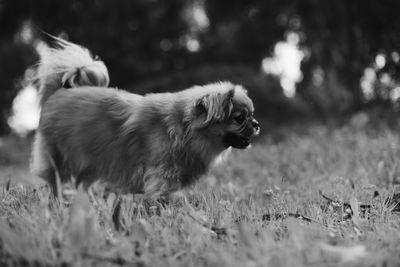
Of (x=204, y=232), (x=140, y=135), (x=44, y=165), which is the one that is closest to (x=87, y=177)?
(x=44, y=165)

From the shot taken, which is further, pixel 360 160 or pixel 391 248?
pixel 360 160

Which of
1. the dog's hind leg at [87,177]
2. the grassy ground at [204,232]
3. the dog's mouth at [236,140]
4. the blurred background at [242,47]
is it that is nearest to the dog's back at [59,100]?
the dog's hind leg at [87,177]

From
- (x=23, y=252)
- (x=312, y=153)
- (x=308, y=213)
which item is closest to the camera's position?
(x=23, y=252)

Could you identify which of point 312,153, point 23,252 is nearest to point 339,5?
point 312,153

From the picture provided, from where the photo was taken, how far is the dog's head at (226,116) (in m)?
4.24

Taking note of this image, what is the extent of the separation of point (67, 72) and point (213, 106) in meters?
1.66

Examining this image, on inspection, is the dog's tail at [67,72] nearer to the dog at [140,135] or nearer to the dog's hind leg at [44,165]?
the dog at [140,135]

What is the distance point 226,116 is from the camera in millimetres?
4395

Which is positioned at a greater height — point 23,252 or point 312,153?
point 312,153

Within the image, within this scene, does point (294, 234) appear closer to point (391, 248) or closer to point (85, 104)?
point (391, 248)

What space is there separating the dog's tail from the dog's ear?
1.33 meters

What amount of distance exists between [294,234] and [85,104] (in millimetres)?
2628

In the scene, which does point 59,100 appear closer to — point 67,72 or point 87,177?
point 67,72

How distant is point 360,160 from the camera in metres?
5.78
